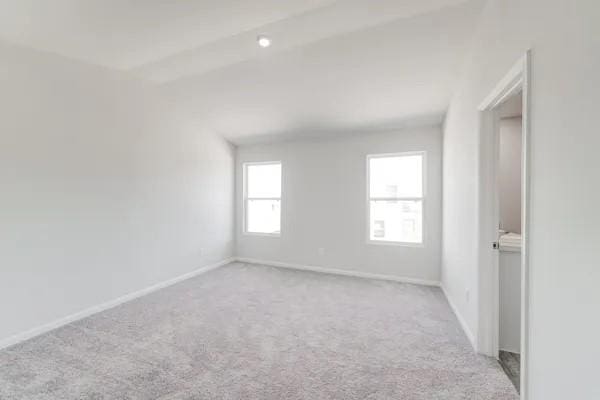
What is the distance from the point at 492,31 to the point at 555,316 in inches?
73.7

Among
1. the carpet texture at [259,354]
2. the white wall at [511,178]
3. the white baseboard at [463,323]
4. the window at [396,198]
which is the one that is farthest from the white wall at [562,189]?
the window at [396,198]

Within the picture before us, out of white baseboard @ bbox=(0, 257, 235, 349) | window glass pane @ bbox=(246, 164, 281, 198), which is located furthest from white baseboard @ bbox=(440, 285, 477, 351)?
white baseboard @ bbox=(0, 257, 235, 349)

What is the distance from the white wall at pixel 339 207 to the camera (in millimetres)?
3973

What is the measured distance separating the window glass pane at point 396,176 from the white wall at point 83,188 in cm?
289

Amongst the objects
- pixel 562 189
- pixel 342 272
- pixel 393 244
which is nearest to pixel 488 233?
pixel 562 189

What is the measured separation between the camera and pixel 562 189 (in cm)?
114

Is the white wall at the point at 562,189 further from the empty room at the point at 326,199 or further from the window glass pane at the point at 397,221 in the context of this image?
the window glass pane at the point at 397,221

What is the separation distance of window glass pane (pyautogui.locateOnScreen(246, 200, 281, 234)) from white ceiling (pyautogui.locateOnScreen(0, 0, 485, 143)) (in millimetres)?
1787

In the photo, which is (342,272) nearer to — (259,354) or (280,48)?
(259,354)

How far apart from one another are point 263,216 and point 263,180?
695 millimetres

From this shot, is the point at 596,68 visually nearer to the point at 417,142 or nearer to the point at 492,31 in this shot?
the point at 492,31

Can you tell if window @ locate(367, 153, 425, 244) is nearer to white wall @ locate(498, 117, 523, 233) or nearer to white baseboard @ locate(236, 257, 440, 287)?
white baseboard @ locate(236, 257, 440, 287)

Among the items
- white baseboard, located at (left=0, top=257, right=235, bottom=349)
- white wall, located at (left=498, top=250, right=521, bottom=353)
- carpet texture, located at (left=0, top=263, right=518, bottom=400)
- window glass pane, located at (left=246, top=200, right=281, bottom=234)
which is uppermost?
window glass pane, located at (left=246, top=200, right=281, bottom=234)

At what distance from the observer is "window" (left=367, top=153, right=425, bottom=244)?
4117 millimetres
